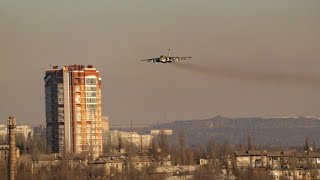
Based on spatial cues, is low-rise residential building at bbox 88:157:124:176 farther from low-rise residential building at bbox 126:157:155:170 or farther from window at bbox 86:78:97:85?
window at bbox 86:78:97:85

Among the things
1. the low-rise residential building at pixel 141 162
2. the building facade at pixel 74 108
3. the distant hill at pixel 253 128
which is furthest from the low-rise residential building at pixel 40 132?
the distant hill at pixel 253 128

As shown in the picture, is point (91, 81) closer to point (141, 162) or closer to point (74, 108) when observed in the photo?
point (74, 108)

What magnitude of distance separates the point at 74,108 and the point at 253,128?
113 m

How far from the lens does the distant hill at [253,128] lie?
163 m

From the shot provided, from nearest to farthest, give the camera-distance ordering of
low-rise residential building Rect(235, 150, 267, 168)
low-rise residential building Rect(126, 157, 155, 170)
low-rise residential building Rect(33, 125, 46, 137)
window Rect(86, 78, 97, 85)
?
low-rise residential building Rect(126, 157, 155, 170) → low-rise residential building Rect(235, 150, 267, 168) → window Rect(86, 78, 97, 85) → low-rise residential building Rect(33, 125, 46, 137)

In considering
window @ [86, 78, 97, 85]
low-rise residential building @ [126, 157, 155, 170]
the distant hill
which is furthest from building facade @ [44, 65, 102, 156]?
the distant hill

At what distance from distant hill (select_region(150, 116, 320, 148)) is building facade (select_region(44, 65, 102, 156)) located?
8624cm

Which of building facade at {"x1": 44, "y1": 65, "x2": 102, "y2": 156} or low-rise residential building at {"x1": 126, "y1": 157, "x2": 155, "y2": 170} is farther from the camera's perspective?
building facade at {"x1": 44, "y1": 65, "x2": 102, "y2": 156}

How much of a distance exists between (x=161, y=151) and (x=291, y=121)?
11605 cm

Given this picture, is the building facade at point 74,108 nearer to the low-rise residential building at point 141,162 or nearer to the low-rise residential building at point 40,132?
the low-rise residential building at point 141,162

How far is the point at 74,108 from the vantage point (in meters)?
69.8

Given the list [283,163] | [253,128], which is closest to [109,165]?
[283,163]

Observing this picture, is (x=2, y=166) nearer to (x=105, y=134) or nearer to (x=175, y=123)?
(x=105, y=134)

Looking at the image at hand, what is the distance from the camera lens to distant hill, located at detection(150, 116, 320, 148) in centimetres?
16321
